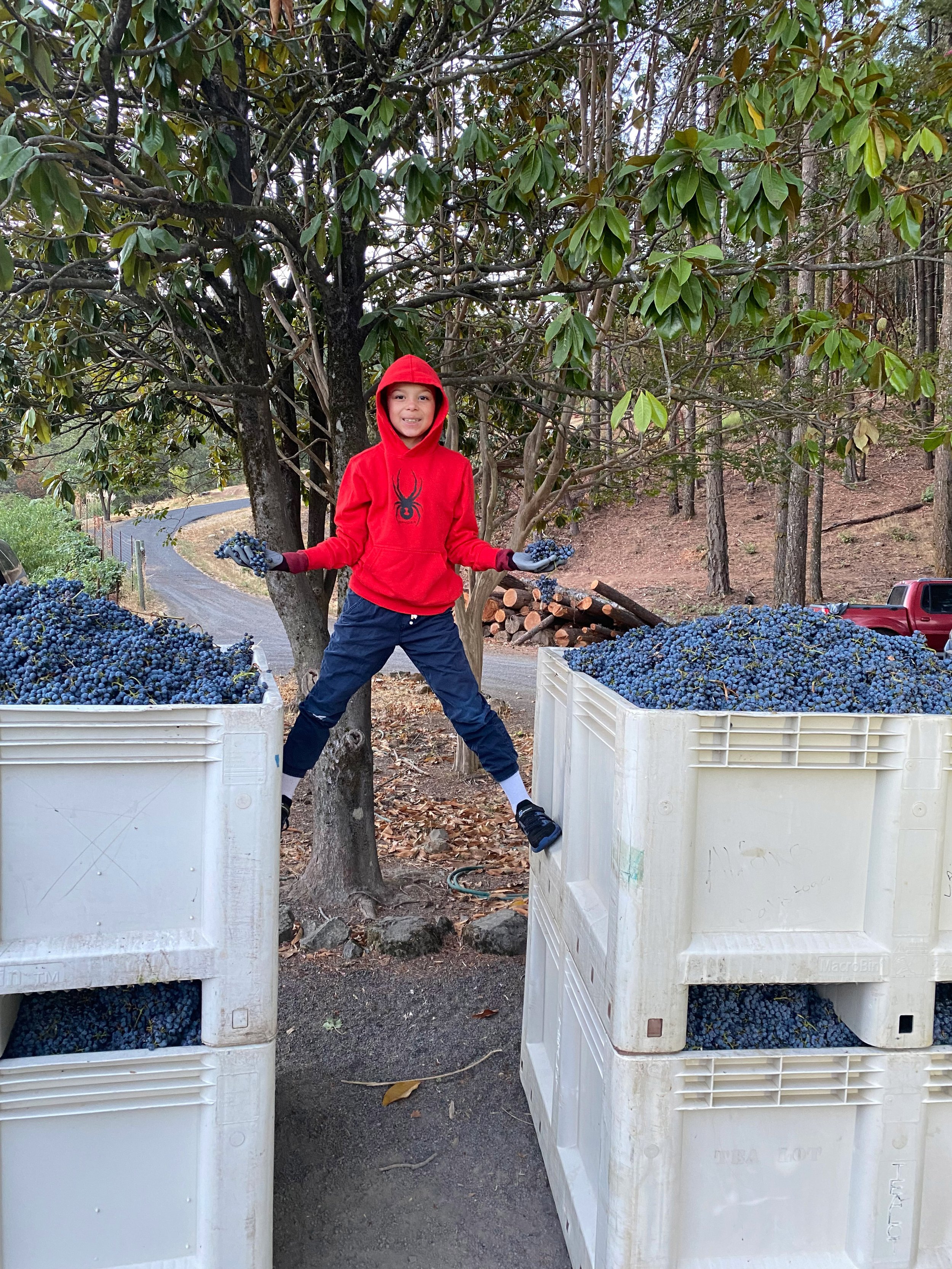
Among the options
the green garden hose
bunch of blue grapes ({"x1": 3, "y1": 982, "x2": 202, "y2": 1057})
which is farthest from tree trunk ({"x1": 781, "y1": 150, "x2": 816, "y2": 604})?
bunch of blue grapes ({"x1": 3, "y1": 982, "x2": 202, "y2": 1057})

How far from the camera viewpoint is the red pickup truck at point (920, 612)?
12211 mm

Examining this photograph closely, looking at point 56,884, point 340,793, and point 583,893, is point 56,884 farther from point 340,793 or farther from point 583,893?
point 340,793

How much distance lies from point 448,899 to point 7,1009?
302cm

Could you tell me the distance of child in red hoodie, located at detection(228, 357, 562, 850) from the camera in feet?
10.1

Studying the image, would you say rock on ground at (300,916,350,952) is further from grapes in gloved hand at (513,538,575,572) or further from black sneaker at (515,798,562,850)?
grapes in gloved hand at (513,538,575,572)

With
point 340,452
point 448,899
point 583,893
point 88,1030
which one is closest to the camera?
point 88,1030

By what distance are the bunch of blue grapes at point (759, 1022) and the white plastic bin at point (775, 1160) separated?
7cm

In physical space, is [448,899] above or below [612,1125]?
below

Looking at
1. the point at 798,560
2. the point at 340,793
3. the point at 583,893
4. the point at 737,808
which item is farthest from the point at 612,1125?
the point at 798,560

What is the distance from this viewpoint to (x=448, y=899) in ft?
15.4

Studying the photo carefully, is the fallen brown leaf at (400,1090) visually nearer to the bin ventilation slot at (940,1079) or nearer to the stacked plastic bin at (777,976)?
the stacked plastic bin at (777,976)

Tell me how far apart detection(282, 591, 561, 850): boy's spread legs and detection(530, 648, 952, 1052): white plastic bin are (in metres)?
1.11

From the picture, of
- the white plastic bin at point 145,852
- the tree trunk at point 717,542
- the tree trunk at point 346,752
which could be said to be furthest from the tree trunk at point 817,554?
the white plastic bin at point 145,852

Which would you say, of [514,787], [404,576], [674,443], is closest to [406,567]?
[404,576]
